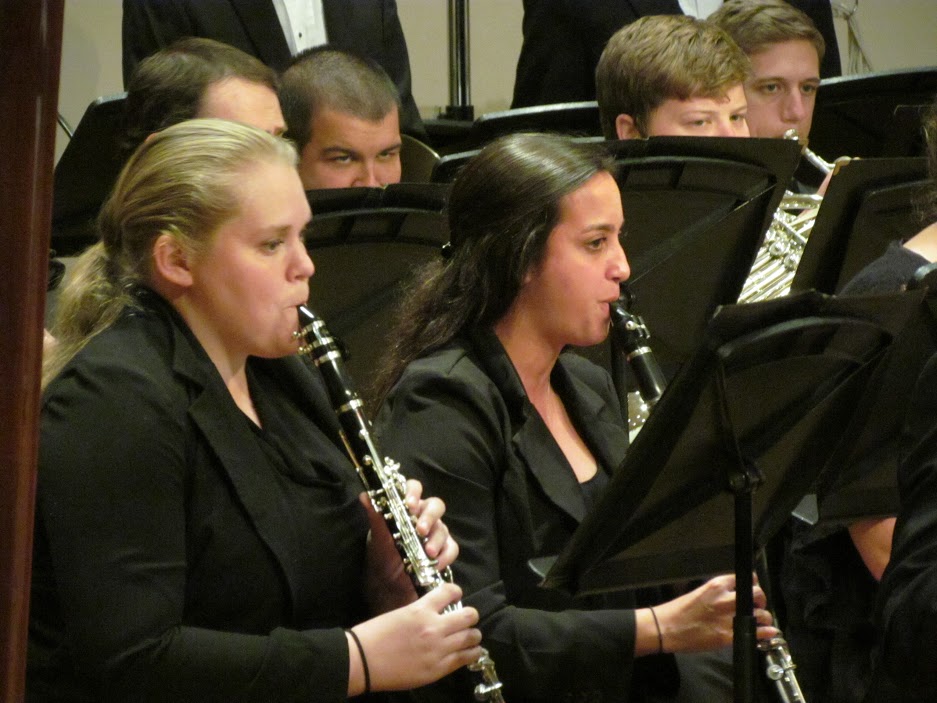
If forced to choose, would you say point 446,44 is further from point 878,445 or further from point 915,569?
point 915,569

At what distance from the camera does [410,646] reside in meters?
1.55

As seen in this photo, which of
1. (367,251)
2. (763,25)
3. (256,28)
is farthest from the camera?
(256,28)

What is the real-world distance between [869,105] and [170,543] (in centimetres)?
236

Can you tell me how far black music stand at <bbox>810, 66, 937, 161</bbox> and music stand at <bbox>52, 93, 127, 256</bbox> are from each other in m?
1.71

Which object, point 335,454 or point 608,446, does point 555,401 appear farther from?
point 335,454

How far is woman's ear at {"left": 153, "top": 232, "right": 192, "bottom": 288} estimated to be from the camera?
163 cm

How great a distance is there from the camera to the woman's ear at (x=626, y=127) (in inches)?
116

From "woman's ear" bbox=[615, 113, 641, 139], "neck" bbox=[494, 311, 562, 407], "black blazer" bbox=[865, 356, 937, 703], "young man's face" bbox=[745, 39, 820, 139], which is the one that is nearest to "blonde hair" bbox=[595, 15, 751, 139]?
"woman's ear" bbox=[615, 113, 641, 139]

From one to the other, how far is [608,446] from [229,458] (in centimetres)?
67

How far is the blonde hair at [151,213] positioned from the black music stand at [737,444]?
61 centimetres

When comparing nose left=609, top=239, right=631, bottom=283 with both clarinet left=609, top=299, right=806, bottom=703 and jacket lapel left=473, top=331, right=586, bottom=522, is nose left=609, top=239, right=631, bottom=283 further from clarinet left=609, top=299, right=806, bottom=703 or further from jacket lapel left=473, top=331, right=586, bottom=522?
jacket lapel left=473, top=331, right=586, bottom=522

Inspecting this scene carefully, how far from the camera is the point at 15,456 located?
0.41 m

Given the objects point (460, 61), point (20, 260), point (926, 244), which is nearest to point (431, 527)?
point (926, 244)

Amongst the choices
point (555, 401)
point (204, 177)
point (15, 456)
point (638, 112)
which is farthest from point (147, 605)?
point (638, 112)
